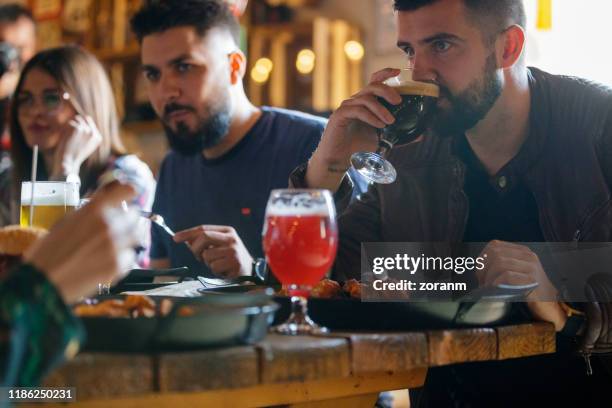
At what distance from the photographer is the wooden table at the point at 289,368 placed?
79 cm

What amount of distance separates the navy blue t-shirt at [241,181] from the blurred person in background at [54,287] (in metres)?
1.65

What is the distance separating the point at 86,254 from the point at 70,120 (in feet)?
6.95

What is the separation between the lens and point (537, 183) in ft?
5.64

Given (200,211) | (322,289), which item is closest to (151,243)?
(200,211)

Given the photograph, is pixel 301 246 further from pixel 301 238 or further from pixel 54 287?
pixel 54 287

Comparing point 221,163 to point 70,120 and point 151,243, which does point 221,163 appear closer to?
point 151,243

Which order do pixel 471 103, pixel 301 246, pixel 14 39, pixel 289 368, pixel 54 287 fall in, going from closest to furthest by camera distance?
pixel 54 287
pixel 289 368
pixel 301 246
pixel 471 103
pixel 14 39

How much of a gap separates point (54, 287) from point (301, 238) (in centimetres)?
42

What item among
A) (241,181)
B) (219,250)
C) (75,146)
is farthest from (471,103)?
(75,146)

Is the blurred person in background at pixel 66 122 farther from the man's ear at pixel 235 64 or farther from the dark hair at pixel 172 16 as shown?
the man's ear at pixel 235 64

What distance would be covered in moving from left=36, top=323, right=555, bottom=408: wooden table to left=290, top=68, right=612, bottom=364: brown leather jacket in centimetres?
60

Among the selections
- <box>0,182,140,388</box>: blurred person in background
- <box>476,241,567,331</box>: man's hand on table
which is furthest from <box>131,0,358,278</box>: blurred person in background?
<box>0,182,140,388</box>: blurred person in background

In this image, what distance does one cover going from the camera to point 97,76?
9.37 ft

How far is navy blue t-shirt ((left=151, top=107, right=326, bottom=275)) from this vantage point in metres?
2.50
